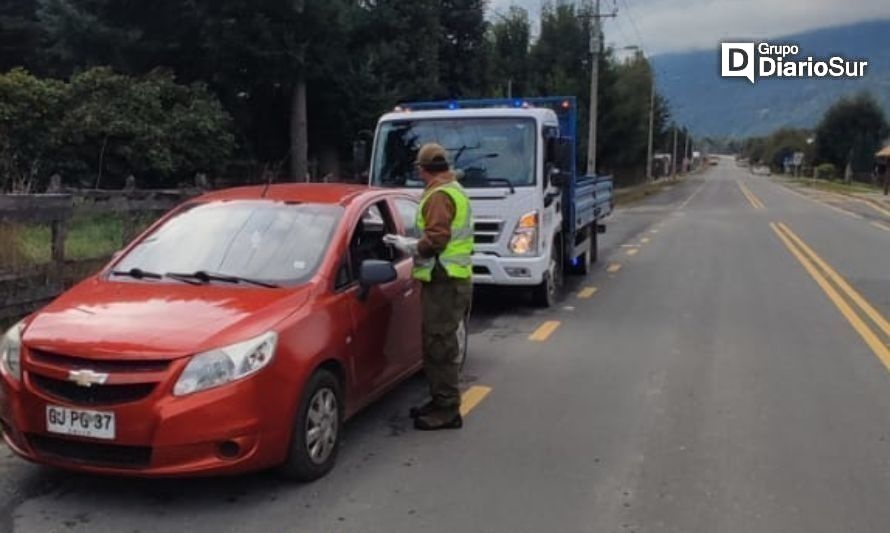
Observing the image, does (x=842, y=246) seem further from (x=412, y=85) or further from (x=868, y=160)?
(x=868, y=160)

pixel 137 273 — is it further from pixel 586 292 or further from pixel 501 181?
pixel 586 292

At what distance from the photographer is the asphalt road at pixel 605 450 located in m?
4.53

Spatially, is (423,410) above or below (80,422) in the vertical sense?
below

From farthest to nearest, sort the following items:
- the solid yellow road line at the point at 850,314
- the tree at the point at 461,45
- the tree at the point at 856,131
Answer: the tree at the point at 856,131, the tree at the point at 461,45, the solid yellow road line at the point at 850,314

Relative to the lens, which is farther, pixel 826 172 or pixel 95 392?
pixel 826 172

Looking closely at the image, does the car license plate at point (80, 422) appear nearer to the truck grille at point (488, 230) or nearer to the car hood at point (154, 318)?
the car hood at point (154, 318)

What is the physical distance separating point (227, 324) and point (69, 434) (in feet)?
3.01

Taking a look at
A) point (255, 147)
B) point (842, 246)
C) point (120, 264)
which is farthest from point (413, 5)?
point (120, 264)

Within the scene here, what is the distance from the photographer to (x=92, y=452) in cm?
448

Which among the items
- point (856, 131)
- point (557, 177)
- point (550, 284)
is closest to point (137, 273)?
point (557, 177)

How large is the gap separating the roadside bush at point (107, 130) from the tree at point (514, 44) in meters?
33.7

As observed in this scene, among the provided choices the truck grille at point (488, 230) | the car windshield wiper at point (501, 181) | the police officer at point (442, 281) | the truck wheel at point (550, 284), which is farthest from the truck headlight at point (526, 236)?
the police officer at point (442, 281)

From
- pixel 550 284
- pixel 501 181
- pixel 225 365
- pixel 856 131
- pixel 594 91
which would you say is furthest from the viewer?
pixel 856 131

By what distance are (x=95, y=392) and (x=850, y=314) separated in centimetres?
881
